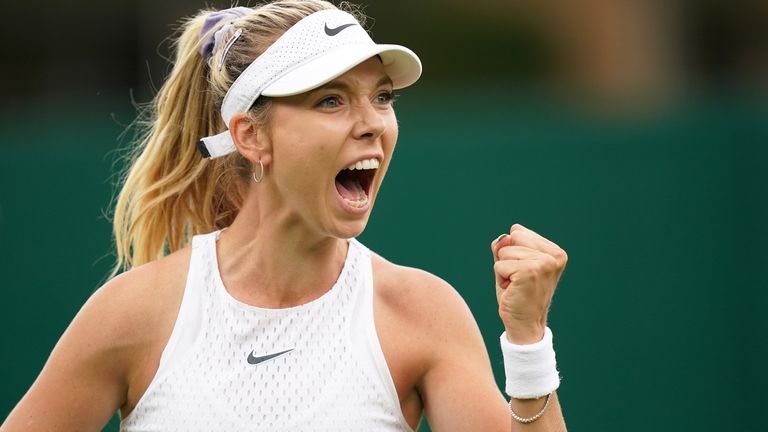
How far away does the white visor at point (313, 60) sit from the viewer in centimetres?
312

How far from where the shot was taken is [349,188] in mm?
3273

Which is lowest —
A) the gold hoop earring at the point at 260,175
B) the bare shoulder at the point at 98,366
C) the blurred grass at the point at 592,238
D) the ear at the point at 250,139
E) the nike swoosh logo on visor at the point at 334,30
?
the blurred grass at the point at 592,238

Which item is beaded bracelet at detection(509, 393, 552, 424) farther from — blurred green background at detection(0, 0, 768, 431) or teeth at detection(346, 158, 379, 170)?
blurred green background at detection(0, 0, 768, 431)

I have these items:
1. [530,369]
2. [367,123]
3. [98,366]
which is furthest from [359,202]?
[98,366]

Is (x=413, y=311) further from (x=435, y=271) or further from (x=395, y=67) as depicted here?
→ (x=435, y=271)

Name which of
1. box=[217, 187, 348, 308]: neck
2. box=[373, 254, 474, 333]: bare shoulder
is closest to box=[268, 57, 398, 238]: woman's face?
box=[217, 187, 348, 308]: neck

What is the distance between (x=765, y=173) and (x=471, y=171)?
61.9 inches

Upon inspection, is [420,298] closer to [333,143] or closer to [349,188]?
[349,188]

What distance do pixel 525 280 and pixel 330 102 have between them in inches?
26.5

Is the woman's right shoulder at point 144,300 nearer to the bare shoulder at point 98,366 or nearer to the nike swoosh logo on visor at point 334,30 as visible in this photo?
the bare shoulder at point 98,366

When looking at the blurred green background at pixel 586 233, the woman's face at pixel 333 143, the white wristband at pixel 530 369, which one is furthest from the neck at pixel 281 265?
the blurred green background at pixel 586 233

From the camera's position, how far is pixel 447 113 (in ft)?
25.8

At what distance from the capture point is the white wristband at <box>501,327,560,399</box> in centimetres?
298

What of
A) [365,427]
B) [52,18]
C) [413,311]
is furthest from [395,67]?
[52,18]
